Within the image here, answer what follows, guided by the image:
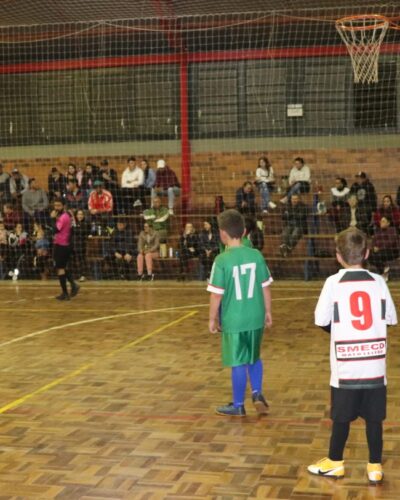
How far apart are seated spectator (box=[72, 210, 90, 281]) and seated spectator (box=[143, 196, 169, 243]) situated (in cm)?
128

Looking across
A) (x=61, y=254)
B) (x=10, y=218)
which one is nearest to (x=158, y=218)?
(x=10, y=218)

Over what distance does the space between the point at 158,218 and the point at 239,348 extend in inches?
442

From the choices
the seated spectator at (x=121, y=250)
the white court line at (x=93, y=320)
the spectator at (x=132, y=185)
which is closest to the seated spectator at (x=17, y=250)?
the seated spectator at (x=121, y=250)

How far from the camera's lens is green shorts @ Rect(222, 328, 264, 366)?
5582mm

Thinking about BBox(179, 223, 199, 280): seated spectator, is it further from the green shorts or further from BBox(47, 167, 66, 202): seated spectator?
the green shorts

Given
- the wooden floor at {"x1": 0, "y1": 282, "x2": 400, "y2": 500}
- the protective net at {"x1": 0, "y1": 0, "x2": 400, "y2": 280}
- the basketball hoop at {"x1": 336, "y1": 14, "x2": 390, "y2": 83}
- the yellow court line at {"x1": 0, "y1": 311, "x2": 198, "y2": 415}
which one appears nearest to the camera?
the wooden floor at {"x1": 0, "y1": 282, "x2": 400, "y2": 500}

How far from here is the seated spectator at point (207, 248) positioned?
52.1ft

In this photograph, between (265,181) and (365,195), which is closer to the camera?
(365,195)

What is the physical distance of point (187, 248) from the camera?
1599 cm

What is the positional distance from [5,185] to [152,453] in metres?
13.9

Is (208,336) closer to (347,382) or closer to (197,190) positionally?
(347,382)

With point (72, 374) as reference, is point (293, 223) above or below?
above

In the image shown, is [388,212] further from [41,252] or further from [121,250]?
[41,252]

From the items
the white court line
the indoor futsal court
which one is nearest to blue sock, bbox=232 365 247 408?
the indoor futsal court
